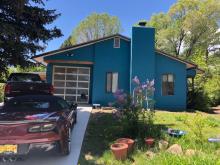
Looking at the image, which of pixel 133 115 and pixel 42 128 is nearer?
pixel 42 128

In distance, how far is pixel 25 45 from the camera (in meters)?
15.3

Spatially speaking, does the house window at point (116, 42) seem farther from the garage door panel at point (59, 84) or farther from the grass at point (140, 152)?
the grass at point (140, 152)

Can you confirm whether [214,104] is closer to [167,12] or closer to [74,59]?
[74,59]

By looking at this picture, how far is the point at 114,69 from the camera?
1969 centimetres

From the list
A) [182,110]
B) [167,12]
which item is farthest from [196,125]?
[167,12]

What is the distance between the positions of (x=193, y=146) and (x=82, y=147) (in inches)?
121

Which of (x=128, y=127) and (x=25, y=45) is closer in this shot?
(x=128, y=127)

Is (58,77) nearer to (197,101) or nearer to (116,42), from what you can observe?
(116,42)

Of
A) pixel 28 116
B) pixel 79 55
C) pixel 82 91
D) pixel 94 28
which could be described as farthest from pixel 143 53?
pixel 94 28

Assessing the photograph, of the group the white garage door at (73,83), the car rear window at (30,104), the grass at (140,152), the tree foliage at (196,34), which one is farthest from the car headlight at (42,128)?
the tree foliage at (196,34)

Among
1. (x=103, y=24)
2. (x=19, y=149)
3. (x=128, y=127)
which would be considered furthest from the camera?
(x=103, y=24)

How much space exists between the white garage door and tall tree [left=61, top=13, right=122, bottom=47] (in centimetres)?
3230

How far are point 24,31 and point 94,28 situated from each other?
37.8 m

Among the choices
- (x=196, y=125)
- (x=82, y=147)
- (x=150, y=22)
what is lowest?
(x=82, y=147)
